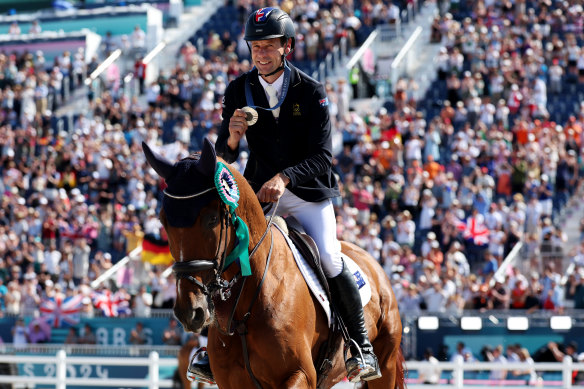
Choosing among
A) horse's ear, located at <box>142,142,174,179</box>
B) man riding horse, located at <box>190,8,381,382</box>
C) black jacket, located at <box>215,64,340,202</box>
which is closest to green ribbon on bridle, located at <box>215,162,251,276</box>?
horse's ear, located at <box>142,142,174,179</box>

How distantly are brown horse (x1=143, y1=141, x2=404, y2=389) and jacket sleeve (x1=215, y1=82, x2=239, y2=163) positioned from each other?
41cm

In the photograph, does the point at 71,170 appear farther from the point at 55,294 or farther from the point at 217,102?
the point at 55,294

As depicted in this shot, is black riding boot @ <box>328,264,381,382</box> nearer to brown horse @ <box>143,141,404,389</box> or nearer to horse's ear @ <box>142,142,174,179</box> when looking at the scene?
brown horse @ <box>143,141,404,389</box>

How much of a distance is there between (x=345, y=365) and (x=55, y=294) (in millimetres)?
14874

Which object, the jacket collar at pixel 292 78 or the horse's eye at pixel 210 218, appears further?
the jacket collar at pixel 292 78

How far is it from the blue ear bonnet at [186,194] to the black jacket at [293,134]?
0.94m

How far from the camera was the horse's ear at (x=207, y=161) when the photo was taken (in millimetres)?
5906

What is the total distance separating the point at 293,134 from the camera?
7.18 m

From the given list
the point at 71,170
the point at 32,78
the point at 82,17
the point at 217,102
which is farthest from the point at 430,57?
the point at 82,17

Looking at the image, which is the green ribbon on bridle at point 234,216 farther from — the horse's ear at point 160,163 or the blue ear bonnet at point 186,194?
the horse's ear at point 160,163

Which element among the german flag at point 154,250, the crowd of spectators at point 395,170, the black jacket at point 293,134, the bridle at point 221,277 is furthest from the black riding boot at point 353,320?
the german flag at point 154,250

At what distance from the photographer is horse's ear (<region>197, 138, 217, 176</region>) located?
5.91 meters

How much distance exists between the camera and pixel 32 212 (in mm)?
25469

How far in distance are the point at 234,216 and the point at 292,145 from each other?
3.71 ft
